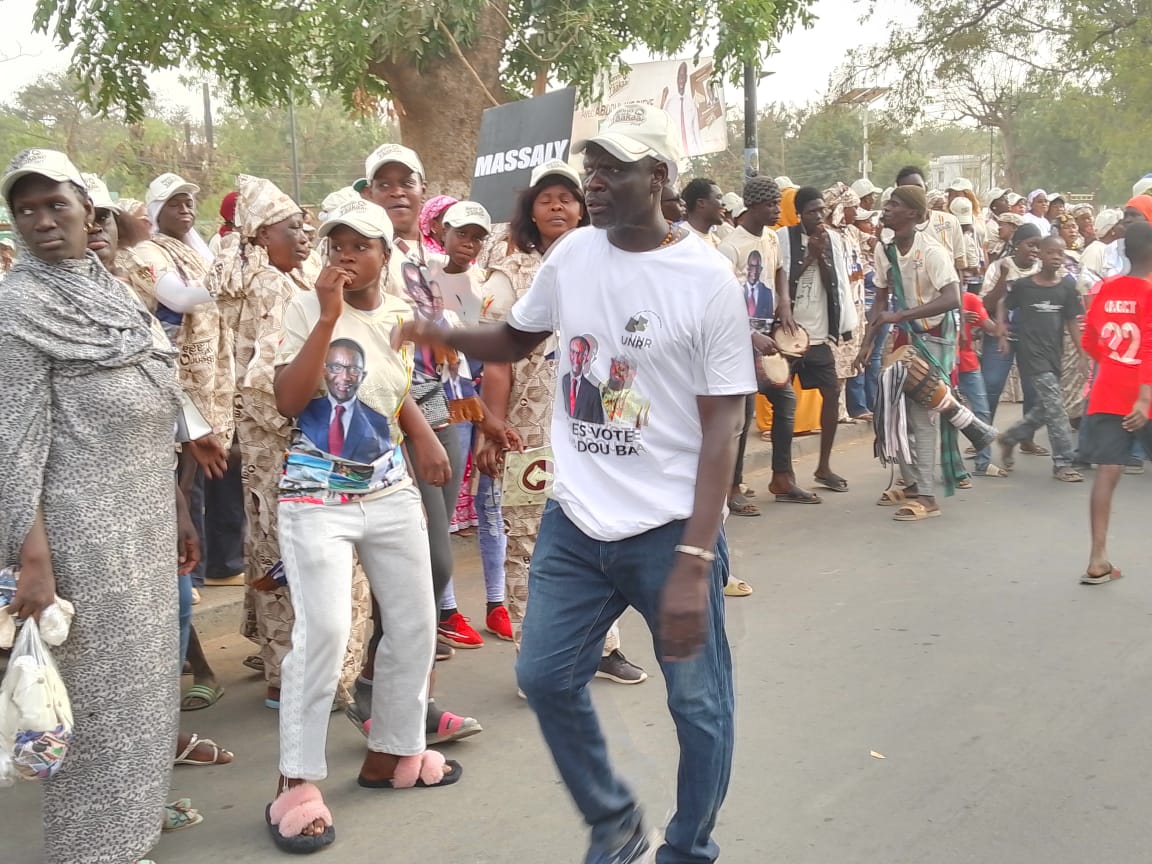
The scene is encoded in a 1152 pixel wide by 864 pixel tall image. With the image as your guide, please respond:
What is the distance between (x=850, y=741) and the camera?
169 inches

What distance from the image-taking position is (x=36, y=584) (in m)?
3.12

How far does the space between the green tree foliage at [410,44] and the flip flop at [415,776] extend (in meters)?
7.80

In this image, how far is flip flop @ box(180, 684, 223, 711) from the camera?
4.79 m

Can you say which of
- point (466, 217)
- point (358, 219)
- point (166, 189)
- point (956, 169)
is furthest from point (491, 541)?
point (956, 169)

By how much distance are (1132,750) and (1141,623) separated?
1.55 metres

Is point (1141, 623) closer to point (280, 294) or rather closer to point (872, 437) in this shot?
point (280, 294)

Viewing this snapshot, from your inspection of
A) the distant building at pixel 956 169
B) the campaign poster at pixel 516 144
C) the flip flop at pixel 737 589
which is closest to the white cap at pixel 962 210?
the campaign poster at pixel 516 144

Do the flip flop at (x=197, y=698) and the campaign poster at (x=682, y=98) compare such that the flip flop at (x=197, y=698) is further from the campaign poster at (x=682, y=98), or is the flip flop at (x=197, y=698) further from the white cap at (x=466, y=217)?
the campaign poster at (x=682, y=98)

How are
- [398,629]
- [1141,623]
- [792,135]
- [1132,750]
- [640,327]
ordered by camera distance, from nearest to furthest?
1. [640,327]
2. [398,629]
3. [1132,750]
4. [1141,623]
5. [792,135]

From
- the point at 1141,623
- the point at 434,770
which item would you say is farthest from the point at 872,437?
the point at 434,770

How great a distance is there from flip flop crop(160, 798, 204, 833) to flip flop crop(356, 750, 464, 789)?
0.52m

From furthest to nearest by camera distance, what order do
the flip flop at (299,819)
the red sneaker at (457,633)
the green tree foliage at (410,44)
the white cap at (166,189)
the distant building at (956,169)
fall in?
1. the distant building at (956,169)
2. the green tree foliage at (410,44)
3. the white cap at (166,189)
4. the red sneaker at (457,633)
5. the flip flop at (299,819)

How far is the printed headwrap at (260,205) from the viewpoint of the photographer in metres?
4.62

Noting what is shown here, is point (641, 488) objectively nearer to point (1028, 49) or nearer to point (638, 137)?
point (638, 137)
